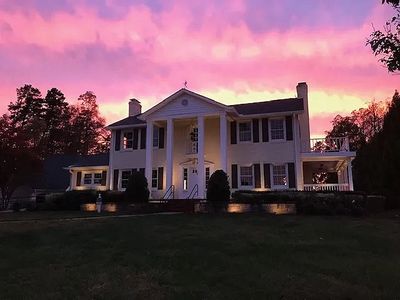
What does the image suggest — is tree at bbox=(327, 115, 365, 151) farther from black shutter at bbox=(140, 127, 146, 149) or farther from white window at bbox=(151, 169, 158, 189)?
white window at bbox=(151, 169, 158, 189)

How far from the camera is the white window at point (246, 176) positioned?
84.5 ft

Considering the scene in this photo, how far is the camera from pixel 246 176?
25.9 metres

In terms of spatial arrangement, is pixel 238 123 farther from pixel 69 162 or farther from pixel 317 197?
pixel 69 162

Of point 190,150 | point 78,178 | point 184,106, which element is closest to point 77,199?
point 78,178

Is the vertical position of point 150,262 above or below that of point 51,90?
below

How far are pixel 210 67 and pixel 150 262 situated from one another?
16.0m

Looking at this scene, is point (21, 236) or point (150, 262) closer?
point (150, 262)

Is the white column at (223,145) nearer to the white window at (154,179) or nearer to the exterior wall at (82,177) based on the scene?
the white window at (154,179)

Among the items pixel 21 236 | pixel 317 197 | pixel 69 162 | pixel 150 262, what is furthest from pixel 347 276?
pixel 69 162

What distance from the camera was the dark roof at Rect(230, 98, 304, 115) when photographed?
25578 mm

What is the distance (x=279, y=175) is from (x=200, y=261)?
16668 millimetres

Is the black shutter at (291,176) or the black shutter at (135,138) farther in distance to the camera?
the black shutter at (135,138)

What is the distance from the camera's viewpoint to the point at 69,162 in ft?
130

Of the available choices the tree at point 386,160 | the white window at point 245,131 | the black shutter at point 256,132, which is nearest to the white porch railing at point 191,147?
the white window at point 245,131
